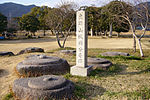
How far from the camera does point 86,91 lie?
511 cm

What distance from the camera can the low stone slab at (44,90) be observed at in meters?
4.38

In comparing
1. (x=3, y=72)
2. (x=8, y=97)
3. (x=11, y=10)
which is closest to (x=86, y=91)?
(x=8, y=97)

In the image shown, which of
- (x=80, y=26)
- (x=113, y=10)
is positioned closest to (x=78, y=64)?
(x=80, y=26)

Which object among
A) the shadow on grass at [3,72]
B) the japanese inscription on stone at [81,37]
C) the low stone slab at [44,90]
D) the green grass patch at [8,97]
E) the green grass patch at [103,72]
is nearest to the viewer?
the low stone slab at [44,90]

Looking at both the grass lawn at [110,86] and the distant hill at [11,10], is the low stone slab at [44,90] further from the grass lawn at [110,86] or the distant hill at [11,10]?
the distant hill at [11,10]

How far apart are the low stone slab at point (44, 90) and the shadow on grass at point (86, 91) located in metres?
0.24

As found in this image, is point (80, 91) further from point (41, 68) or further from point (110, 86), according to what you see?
point (41, 68)

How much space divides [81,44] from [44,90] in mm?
2537

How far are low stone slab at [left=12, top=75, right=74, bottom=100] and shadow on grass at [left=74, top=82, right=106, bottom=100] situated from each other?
0.24m

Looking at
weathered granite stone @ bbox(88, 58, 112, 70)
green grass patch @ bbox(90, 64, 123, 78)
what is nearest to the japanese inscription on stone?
green grass patch @ bbox(90, 64, 123, 78)

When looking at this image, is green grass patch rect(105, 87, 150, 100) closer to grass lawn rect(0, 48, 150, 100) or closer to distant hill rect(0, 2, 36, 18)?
grass lawn rect(0, 48, 150, 100)

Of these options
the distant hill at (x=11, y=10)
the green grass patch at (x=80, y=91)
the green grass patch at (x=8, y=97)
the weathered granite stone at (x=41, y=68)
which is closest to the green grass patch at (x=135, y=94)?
the green grass patch at (x=80, y=91)

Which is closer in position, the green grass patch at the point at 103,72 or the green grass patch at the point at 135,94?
the green grass patch at the point at 135,94

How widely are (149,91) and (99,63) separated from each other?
133 inches
